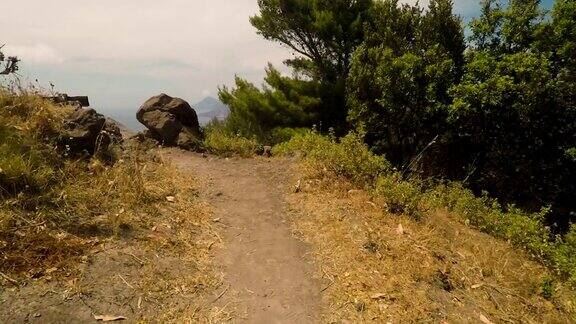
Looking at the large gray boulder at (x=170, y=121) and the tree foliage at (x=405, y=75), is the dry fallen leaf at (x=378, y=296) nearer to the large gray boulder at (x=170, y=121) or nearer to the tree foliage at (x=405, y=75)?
the large gray boulder at (x=170, y=121)

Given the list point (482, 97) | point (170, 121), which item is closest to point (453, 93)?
point (482, 97)

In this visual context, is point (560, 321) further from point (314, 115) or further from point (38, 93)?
point (314, 115)

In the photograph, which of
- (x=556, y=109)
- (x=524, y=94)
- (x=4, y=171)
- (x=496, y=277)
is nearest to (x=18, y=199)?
(x=4, y=171)

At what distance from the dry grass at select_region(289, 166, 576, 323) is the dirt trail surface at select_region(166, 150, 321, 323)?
296mm

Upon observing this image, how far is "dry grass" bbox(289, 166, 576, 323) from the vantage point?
4.86 metres

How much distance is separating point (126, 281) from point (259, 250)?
1965mm

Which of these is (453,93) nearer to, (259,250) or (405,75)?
(405,75)

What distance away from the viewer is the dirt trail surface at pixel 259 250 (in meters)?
4.74

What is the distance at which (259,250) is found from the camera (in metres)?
5.97

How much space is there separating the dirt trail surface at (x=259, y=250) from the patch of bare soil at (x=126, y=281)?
34 centimetres

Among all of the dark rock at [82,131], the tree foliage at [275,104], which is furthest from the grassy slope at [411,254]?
the tree foliage at [275,104]

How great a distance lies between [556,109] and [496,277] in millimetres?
9817

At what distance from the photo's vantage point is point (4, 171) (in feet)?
17.6

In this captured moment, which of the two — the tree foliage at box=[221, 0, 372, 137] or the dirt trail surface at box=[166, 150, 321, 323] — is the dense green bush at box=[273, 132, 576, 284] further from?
the tree foliage at box=[221, 0, 372, 137]
